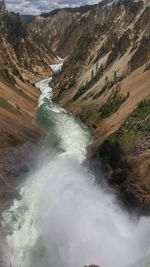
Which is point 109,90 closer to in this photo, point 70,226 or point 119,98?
point 119,98

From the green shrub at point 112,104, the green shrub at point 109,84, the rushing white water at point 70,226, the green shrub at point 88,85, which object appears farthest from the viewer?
the green shrub at point 88,85

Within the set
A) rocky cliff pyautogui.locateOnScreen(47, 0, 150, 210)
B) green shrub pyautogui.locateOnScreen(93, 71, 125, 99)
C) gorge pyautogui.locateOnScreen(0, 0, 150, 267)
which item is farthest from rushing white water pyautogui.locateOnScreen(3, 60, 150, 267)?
green shrub pyautogui.locateOnScreen(93, 71, 125, 99)

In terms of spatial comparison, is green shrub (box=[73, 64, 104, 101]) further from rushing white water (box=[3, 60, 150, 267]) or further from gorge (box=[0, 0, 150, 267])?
rushing white water (box=[3, 60, 150, 267])

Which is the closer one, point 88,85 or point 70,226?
point 70,226

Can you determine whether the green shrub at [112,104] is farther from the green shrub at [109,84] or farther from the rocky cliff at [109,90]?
the green shrub at [109,84]

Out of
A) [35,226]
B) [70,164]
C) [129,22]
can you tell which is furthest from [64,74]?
[35,226]

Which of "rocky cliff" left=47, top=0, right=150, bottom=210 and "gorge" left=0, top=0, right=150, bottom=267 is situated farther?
"rocky cliff" left=47, top=0, right=150, bottom=210

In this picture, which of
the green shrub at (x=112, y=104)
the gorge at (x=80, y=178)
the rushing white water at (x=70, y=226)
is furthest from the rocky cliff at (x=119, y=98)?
the rushing white water at (x=70, y=226)

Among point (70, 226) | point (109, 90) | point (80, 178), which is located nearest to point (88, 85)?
point (109, 90)
